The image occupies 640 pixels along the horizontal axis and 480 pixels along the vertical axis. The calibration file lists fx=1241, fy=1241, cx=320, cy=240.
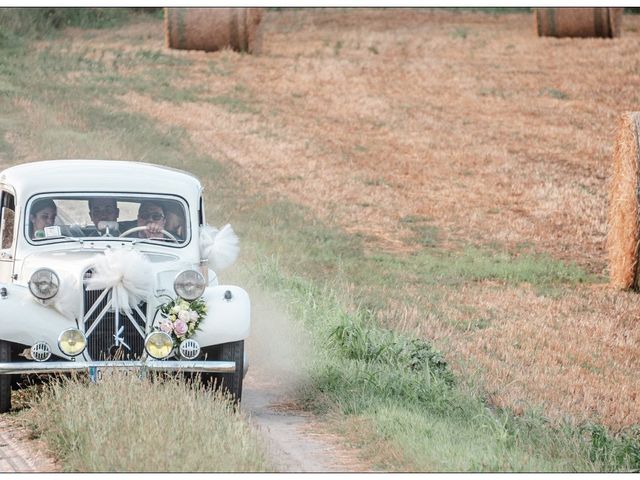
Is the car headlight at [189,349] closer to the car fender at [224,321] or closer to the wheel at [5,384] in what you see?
the car fender at [224,321]

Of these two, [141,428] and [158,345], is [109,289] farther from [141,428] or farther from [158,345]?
[141,428]

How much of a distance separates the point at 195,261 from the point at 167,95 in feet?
56.6

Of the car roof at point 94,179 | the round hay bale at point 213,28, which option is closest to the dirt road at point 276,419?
the car roof at point 94,179

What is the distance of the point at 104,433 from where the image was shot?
7742 millimetres

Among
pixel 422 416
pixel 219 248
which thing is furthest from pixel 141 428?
pixel 219 248

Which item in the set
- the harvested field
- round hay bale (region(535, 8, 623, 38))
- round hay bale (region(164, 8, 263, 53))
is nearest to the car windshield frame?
the harvested field

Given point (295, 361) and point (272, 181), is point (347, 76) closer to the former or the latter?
point (272, 181)

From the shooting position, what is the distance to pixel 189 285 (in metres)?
9.57

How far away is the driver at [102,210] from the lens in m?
10.6

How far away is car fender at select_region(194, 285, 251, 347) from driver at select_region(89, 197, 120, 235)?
1.38 m

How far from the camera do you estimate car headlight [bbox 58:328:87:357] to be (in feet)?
30.1

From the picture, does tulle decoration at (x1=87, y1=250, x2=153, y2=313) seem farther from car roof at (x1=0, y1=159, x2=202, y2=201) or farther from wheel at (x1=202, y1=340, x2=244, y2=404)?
car roof at (x1=0, y1=159, x2=202, y2=201)

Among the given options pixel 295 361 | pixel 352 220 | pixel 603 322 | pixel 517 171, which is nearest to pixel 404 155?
pixel 517 171

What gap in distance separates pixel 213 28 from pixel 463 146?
8.75m
